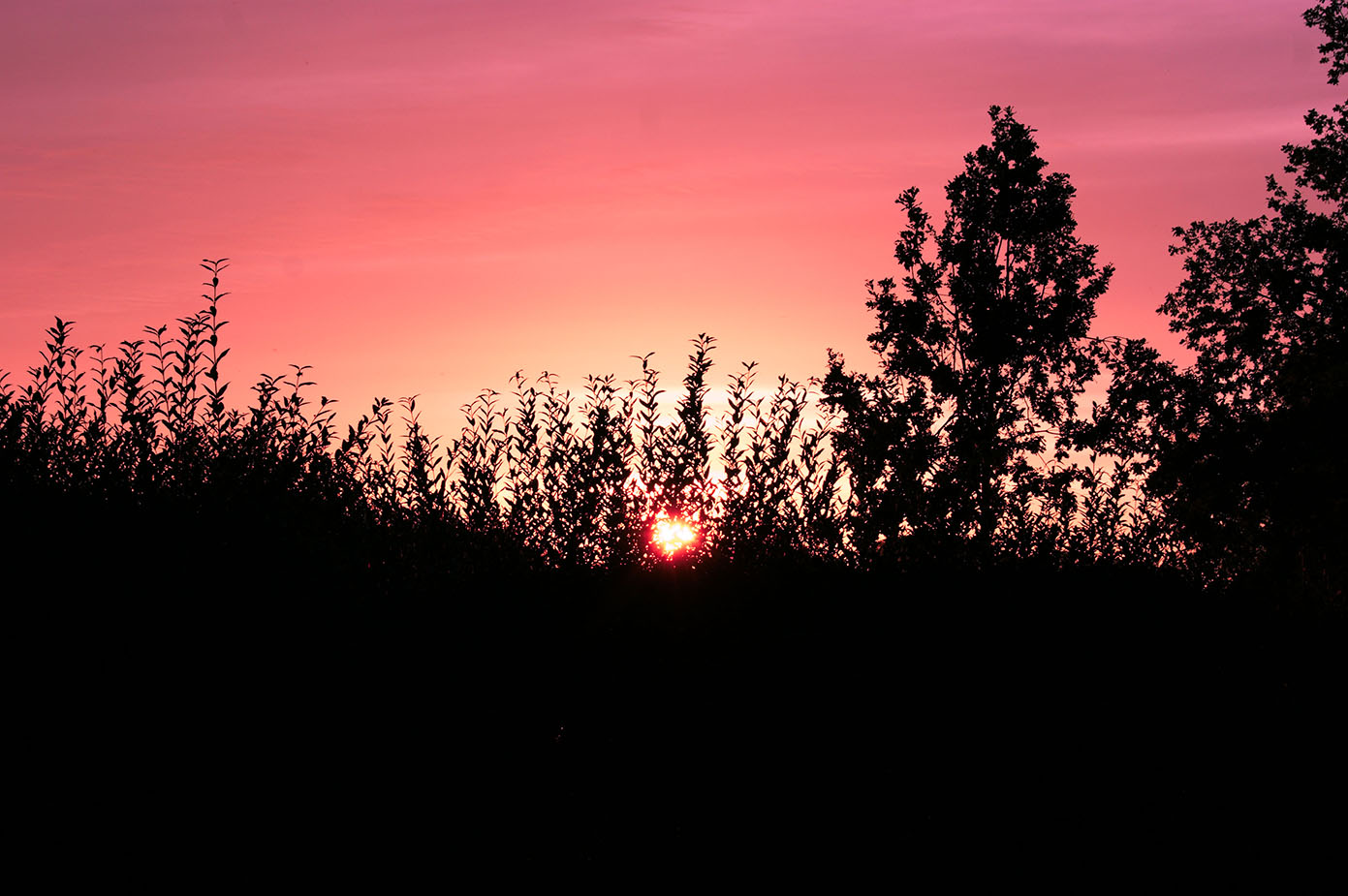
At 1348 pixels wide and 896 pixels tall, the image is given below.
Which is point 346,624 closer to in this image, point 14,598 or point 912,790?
point 14,598

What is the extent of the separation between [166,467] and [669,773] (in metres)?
4.26

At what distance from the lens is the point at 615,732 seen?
6074 millimetres

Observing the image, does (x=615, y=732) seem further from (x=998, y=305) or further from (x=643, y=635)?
(x=998, y=305)

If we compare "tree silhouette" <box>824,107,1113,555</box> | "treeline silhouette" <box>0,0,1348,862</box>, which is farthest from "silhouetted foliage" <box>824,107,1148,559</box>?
"treeline silhouette" <box>0,0,1348,862</box>

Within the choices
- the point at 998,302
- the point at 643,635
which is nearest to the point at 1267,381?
the point at 998,302

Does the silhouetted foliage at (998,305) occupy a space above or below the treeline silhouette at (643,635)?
above

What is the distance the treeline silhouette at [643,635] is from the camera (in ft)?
18.2

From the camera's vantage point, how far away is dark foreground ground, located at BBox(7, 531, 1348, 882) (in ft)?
16.7

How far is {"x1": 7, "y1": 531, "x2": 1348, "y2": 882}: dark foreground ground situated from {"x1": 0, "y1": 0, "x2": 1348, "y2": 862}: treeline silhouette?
0.08 ft

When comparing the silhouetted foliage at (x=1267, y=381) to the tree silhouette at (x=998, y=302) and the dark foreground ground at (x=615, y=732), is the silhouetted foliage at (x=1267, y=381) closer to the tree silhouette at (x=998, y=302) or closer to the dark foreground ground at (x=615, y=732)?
the tree silhouette at (x=998, y=302)

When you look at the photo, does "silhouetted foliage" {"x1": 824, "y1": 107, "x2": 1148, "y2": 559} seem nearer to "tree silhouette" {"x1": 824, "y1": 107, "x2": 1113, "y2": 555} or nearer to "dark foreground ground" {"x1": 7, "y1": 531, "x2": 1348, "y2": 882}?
"tree silhouette" {"x1": 824, "y1": 107, "x2": 1113, "y2": 555}

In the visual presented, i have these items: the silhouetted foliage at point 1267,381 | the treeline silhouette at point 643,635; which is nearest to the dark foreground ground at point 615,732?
the treeline silhouette at point 643,635

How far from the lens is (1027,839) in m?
5.57

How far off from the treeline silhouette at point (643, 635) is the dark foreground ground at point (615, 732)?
0.02 meters
